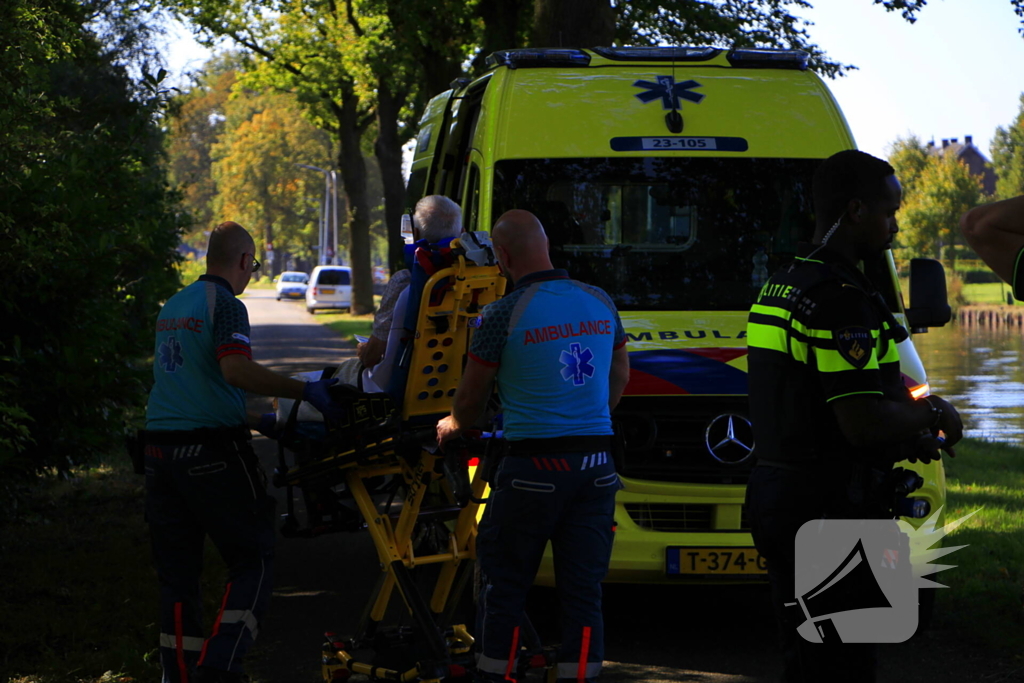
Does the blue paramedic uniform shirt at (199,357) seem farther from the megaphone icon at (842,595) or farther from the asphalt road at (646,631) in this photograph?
the megaphone icon at (842,595)

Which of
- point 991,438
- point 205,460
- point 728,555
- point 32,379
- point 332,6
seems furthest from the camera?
point 332,6

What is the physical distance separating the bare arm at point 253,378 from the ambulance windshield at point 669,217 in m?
2.52

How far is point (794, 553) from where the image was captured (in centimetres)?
342

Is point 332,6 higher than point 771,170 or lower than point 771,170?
higher

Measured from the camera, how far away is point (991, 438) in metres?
14.4

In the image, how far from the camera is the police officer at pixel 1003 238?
2379mm

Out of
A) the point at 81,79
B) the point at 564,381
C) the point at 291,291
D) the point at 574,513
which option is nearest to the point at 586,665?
the point at 574,513

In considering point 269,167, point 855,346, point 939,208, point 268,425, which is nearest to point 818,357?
point 855,346

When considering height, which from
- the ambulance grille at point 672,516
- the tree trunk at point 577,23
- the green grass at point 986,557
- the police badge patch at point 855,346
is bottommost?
the green grass at point 986,557

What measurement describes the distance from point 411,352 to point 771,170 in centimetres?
314

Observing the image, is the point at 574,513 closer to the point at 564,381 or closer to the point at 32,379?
the point at 564,381

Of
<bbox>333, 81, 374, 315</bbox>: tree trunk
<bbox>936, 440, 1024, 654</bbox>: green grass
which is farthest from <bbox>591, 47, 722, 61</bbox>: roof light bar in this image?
<bbox>333, 81, 374, 315</bbox>: tree trunk

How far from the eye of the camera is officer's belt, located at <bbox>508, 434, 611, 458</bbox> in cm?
430

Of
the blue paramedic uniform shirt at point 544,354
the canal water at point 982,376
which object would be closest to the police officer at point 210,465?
the blue paramedic uniform shirt at point 544,354
